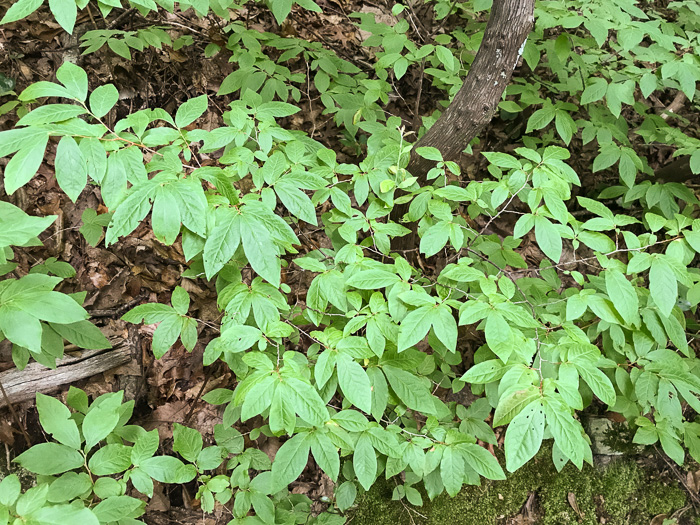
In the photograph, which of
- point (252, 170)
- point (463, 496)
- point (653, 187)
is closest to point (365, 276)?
point (252, 170)

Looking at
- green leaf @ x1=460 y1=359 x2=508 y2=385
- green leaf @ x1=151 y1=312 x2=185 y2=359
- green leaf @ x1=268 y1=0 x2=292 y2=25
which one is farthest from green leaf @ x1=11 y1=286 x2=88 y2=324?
green leaf @ x1=268 y1=0 x2=292 y2=25

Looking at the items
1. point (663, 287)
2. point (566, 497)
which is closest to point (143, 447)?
point (663, 287)

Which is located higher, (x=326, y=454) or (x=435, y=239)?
(x=435, y=239)

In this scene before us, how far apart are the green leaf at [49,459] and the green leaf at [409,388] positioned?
3.58ft

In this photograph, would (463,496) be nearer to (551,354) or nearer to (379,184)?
(551,354)

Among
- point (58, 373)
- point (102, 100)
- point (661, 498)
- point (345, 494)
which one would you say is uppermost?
Answer: point (102, 100)

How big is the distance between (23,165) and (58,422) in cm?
93

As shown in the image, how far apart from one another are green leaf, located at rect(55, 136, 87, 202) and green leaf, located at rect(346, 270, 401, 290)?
79 cm

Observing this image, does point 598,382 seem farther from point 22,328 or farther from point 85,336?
point 85,336

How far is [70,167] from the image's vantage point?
1132 millimetres

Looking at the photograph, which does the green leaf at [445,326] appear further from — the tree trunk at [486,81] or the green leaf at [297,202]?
the tree trunk at [486,81]

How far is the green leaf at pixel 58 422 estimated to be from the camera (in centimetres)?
150

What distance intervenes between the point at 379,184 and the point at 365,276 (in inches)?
18.0

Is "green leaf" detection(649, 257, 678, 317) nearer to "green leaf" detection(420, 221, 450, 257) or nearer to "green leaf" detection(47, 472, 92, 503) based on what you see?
"green leaf" detection(420, 221, 450, 257)
